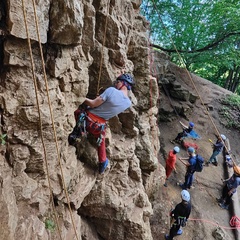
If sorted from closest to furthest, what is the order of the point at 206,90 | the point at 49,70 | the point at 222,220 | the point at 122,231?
the point at 49,70, the point at 122,231, the point at 222,220, the point at 206,90

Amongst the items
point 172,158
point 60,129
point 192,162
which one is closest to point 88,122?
point 60,129

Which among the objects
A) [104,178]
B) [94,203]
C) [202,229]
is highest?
[104,178]

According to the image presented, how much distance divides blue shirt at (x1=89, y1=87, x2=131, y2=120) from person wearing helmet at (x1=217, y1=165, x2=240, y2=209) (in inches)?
227

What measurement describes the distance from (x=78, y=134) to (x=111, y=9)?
306 centimetres

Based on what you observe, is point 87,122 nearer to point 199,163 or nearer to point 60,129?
point 60,129

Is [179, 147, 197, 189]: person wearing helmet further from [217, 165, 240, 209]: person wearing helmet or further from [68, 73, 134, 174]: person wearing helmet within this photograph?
[68, 73, 134, 174]: person wearing helmet

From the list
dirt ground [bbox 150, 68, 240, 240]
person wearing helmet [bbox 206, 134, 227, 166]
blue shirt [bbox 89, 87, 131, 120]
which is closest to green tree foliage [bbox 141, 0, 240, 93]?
person wearing helmet [bbox 206, 134, 227, 166]

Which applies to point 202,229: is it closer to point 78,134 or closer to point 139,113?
point 139,113

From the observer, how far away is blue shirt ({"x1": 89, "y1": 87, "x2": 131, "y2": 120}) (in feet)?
11.9

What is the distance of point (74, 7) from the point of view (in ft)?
9.19

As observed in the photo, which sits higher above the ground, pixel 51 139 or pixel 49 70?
pixel 49 70

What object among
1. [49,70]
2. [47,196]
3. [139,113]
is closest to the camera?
[49,70]

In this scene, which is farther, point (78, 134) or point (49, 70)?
point (78, 134)

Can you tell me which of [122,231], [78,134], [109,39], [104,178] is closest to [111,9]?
[109,39]
